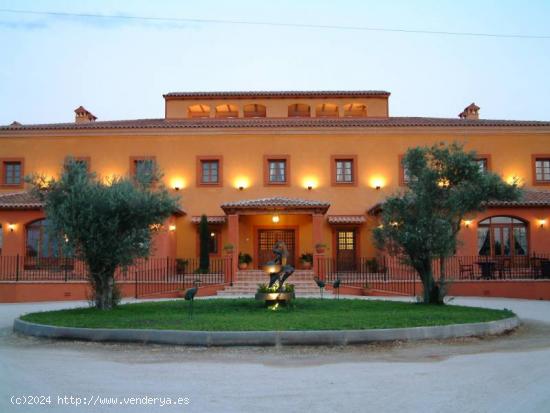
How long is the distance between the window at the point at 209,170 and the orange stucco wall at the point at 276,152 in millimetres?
243

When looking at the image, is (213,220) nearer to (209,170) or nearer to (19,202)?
(209,170)

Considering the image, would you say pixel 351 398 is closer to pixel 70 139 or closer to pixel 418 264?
pixel 418 264

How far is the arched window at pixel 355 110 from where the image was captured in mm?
33256

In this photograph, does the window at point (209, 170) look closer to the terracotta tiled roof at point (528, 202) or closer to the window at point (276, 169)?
the window at point (276, 169)

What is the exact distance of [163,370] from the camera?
8219mm

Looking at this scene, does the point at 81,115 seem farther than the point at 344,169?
Yes

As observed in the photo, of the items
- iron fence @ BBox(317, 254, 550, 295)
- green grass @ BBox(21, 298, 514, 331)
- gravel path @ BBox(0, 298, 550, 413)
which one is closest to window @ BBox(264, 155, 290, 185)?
iron fence @ BBox(317, 254, 550, 295)

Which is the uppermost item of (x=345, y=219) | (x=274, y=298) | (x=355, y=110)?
(x=355, y=110)

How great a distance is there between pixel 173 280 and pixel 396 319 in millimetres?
12630

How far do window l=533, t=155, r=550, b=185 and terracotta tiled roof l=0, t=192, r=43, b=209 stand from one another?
22.8m

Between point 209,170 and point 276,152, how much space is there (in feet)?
11.0

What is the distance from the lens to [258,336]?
10328 millimetres

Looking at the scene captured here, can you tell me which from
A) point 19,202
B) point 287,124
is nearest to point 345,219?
point 287,124

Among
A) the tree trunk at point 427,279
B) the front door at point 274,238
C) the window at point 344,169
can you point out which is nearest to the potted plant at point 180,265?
the front door at point 274,238
